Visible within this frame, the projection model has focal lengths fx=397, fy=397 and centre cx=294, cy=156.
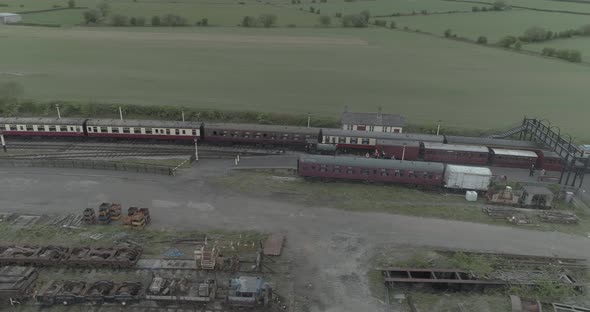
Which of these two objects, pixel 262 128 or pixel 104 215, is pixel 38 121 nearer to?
pixel 104 215

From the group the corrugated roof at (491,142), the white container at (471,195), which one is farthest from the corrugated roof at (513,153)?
the white container at (471,195)

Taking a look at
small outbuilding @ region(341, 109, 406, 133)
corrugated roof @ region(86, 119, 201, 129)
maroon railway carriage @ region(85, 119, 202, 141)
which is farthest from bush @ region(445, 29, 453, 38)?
corrugated roof @ region(86, 119, 201, 129)

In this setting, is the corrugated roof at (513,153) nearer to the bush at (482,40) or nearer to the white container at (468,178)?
the white container at (468,178)

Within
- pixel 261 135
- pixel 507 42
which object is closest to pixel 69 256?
pixel 261 135

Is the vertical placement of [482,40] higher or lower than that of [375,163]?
higher

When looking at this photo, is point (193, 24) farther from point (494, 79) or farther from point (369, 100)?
point (494, 79)

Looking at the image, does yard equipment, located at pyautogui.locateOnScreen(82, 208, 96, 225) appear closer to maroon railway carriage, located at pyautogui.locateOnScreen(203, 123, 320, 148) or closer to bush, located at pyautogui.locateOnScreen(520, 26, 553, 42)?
maroon railway carriage, located at pyautogui.locateOnScreen(203, 123, 320, 148)
